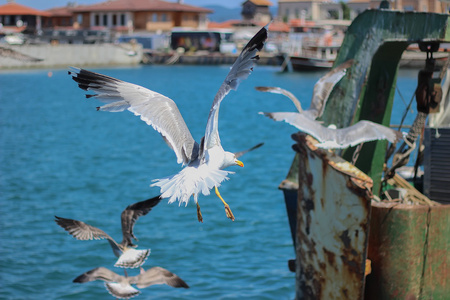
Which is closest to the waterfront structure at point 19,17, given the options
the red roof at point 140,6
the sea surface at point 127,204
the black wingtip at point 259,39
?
the red roof at point 140,6

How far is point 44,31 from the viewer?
8456cm

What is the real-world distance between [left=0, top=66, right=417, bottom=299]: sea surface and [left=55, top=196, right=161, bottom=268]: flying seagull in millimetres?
1903

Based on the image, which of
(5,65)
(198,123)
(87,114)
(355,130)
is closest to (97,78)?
(355,130)

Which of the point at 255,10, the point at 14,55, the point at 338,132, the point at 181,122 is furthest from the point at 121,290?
the point at 255,10

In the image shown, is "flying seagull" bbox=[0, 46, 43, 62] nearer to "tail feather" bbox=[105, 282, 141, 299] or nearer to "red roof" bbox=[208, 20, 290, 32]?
"tail feather" bbox=[105, 282, 141, 299]

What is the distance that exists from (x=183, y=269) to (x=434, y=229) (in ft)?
18.0

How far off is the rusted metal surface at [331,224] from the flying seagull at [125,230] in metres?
1.73

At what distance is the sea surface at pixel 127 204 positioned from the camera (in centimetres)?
1106

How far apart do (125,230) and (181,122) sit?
243cm

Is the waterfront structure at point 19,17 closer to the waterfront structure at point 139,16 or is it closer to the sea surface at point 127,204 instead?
the waterfront structure at point 139,16

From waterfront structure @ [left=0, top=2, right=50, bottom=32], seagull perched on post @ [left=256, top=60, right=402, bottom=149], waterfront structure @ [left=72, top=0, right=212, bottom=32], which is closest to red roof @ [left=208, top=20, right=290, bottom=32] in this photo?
waterfront structure @ [left=72, top=0, right=212, bottom=32]

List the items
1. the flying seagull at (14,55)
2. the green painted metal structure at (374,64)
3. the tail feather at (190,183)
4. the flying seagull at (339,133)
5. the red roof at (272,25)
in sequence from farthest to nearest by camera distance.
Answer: the red roof at (272,25) → the flying seagull at (14,55) → the green painted metal structure at (374,64) → the flying seagull at (339,133) → the tail feather at (190,183)

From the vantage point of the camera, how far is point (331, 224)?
22.9 feet

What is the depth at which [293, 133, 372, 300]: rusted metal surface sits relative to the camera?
22.3ft
